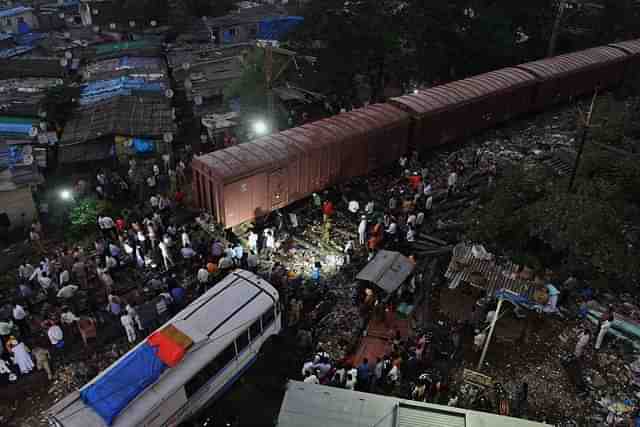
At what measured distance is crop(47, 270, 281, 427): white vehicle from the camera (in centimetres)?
800

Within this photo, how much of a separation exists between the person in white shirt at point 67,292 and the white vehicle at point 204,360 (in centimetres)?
356

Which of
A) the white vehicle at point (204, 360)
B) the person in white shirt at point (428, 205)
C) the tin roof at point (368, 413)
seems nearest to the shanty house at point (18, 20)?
the white vehicle at point (204, 360)

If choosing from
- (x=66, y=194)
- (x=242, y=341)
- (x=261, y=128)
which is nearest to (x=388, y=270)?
(x=242, y=341)

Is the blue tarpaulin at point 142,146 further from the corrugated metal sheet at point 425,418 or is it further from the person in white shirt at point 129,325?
the corrugated metal sheet at point 425,418

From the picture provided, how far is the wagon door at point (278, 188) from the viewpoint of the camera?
14.5 meters

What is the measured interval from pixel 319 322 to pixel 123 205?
8871mm

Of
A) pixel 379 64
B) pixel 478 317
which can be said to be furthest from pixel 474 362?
pixel 379 64

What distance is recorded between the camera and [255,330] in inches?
393

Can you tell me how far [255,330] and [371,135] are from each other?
29.2 feet

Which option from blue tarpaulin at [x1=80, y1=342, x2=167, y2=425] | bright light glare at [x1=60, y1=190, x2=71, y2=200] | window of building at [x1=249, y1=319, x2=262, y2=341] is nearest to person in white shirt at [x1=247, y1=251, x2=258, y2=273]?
window of building at [x1=249, y1=319, x2=262, y2=341]

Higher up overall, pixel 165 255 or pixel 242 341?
pixel 242 341

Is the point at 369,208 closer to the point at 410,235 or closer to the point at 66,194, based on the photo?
the point at 410,235

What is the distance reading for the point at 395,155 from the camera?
17.9 meters

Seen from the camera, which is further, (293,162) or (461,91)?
(461,91)
